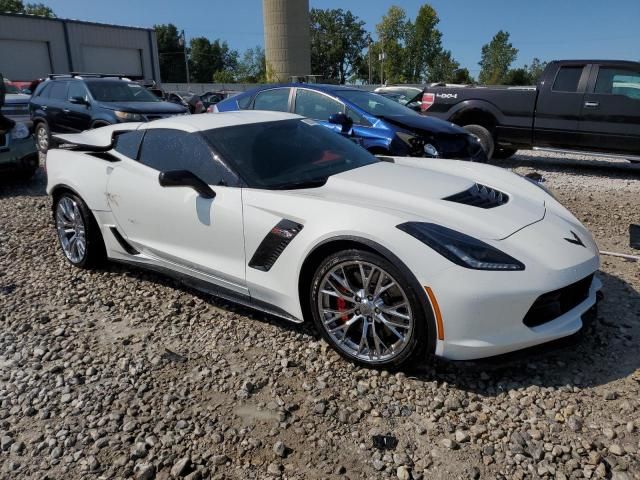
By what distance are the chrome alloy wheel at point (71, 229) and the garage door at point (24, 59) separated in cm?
3977

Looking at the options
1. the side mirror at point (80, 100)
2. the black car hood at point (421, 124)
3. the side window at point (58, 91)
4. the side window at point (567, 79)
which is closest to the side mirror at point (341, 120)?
the black car hood at point (421, 124)

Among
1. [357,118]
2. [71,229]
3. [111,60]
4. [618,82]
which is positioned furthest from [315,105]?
[111,60]

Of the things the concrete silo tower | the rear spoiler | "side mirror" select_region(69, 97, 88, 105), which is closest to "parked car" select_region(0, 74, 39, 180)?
"side mirror" select_region(69, 97, 88, 105)

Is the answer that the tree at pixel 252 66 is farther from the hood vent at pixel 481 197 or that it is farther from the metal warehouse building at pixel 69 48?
the hood vent at pixel 481 197

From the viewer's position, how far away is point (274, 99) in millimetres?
7230

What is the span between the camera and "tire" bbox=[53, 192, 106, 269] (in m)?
4.27

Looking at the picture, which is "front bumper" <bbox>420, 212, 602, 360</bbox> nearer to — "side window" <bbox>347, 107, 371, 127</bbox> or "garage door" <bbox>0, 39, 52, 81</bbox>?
"side window" <bbox>347, 107, 371, 127</bbox>

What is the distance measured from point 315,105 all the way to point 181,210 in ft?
12.9

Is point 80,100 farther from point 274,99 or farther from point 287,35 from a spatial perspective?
point 287,35

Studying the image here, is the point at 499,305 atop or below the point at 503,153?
atop

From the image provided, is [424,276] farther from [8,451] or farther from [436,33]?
[436,33]

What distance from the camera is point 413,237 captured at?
2627 mm

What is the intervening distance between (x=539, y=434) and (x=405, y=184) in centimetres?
165

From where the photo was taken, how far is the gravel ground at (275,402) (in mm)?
2250
